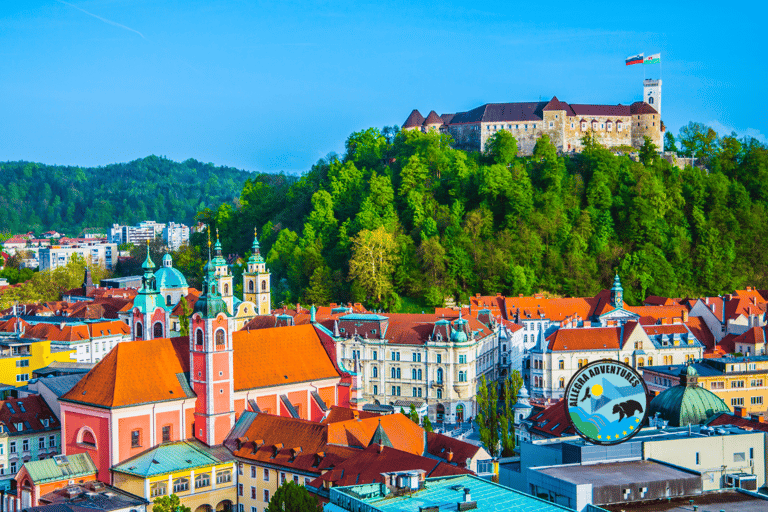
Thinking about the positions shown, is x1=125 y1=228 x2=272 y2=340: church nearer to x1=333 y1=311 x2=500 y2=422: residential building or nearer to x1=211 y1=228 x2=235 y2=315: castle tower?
x1=211 y1=228 x2=235 y2=315: castle tower

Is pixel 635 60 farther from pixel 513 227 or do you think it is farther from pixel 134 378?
pixel 134 378

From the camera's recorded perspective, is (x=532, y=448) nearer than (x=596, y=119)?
Yes

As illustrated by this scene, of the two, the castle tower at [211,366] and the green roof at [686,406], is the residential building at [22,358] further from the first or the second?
the green roof at [686,406]

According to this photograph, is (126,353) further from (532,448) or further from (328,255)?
(328,255)

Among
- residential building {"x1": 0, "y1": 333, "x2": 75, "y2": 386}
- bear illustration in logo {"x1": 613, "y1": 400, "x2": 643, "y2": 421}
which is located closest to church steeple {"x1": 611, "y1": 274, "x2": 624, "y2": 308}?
residential building {"x1": 0, "y1": 333, "x2": 75, "y2": 386}

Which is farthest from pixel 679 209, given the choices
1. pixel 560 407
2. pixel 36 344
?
pixel 36 344

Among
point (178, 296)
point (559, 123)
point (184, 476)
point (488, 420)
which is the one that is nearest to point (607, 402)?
point (184, 476)
